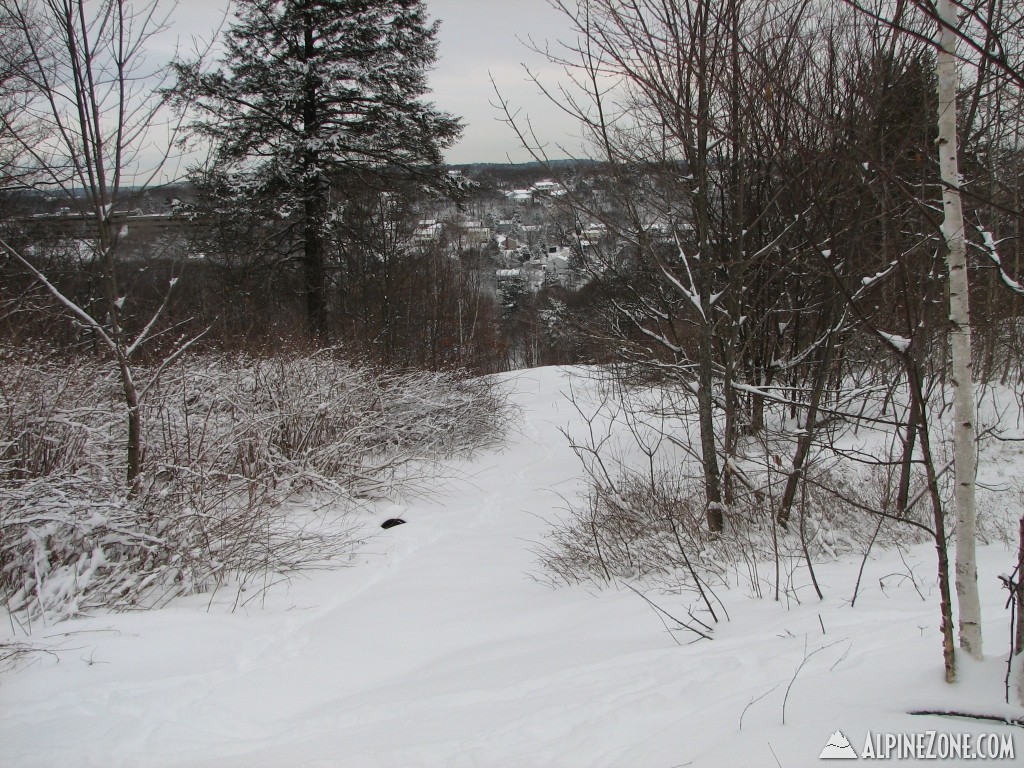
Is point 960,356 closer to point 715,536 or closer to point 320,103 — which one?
point 715,536

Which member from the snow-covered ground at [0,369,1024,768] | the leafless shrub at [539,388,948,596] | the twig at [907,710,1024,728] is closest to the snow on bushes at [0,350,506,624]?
the snow-covered ground at [0,369,1024,768]

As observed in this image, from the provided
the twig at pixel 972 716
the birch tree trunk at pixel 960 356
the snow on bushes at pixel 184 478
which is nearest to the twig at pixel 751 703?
the twig at pixel 972 716

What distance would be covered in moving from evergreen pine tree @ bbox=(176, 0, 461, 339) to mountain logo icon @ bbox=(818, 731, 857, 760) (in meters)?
11.3

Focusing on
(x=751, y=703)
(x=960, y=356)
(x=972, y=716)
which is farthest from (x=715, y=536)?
(x=960, y=356)

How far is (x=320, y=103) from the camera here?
1273 cm

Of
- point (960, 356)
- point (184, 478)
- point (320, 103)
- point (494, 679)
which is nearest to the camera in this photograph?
point (960, 356)

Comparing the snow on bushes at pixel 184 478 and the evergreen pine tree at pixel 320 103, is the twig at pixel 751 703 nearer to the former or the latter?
the snow on bushes at pixel 184 478

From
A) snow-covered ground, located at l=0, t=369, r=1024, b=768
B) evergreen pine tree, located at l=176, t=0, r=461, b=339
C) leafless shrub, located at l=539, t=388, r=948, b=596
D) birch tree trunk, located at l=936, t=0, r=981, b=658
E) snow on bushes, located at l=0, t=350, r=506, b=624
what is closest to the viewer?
birch tree trunk, located at l=936, t=0, r=981, b=658

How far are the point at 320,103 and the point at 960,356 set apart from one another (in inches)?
525

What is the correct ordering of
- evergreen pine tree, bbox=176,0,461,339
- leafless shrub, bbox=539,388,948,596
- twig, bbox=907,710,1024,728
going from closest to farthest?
1. twig, bbox=907,710,1024,728
2. leafless shrub, bbox=539,388,948,596
3. evergreen pine tree, bbox=176,0,461,339

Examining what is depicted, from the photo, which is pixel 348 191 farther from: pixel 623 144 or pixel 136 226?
pixel 623 144

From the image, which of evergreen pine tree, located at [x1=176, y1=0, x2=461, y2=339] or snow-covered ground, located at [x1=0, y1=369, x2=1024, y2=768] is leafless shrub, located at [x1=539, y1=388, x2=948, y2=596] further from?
evergreen pine tree, located at [x1=176, y1=0, x2=461, y2=339]

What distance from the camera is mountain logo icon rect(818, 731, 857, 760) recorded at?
161 centimetres

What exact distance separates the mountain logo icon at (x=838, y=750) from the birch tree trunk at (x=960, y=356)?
1.53 feet
